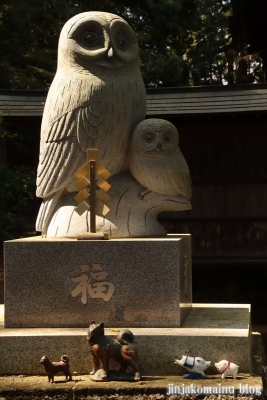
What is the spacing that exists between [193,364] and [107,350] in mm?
605

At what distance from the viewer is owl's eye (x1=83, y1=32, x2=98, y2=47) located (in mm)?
6523

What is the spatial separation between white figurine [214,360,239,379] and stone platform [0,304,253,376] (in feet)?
0.39

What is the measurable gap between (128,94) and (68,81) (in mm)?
528

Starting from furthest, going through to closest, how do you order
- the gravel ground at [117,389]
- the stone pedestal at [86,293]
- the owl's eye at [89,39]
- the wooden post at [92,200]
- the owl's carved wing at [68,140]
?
the owl's eye at [89,39] → the owl's carved wing at [68,140] → the wooden post at [92,200] → the stone pedestal at [86,293] → the gravel ground at [117,389]

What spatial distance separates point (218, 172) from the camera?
1187 centimetres

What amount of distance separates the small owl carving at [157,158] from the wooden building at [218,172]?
508 cm

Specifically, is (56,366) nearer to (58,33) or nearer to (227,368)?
(227,368)

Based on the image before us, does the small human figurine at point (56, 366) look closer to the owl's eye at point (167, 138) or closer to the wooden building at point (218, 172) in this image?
the owl's eye at point (167, 138)

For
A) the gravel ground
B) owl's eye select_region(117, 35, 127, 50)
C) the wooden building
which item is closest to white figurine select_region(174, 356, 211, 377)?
the gravel ground

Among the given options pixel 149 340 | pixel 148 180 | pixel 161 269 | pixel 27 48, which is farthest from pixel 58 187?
pixel 27 48

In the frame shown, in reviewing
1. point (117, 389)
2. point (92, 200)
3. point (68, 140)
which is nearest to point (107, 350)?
point (117, 389)

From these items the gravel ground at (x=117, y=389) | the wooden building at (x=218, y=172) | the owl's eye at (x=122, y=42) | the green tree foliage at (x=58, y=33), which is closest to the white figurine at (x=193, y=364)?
the gravel ground at (x=117, y=389)

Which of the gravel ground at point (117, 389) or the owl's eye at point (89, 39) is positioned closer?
the gravel ground at point (117, 389)

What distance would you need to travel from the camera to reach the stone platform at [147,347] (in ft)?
17.6
